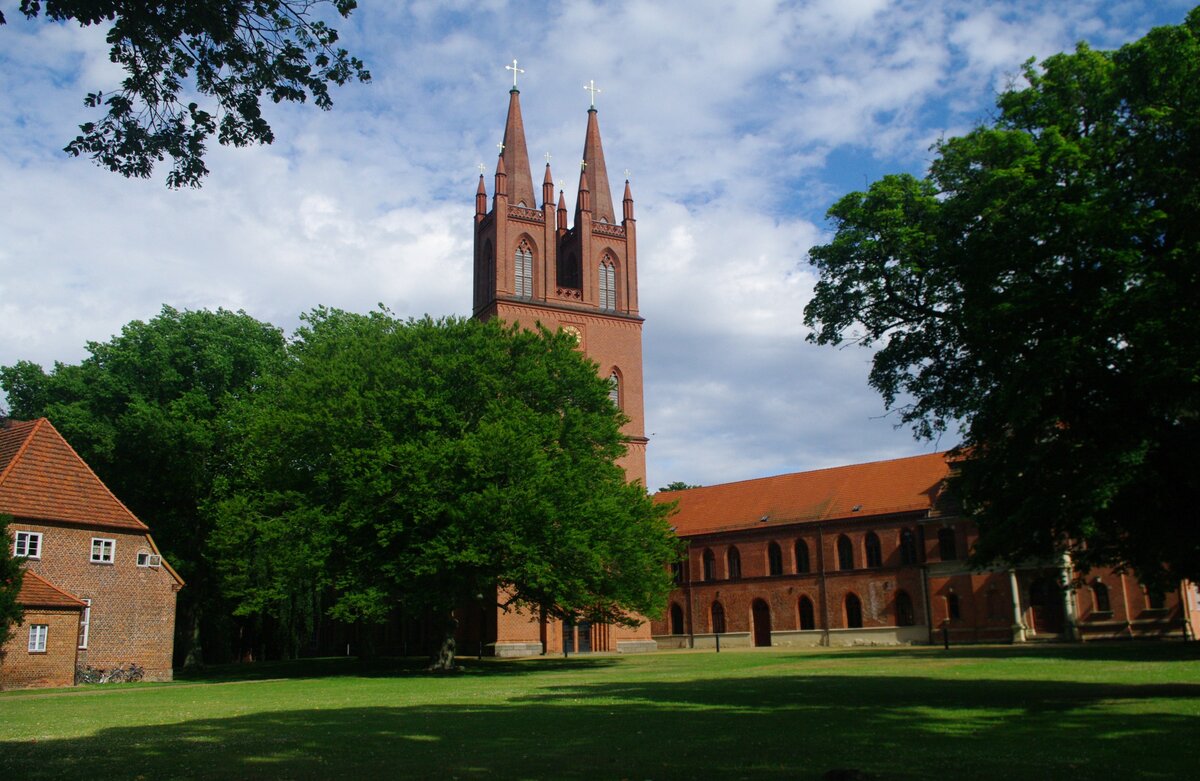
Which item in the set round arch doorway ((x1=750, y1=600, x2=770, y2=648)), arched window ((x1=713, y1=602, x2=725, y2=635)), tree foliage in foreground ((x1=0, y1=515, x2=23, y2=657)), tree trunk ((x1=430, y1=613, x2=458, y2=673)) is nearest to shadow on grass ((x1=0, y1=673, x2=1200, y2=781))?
tree foliage in foreground ((x1=0, y1=515, x2=23, y2=657))

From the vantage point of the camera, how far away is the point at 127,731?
583 inches

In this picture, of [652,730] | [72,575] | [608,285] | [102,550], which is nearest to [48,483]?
[102,550]

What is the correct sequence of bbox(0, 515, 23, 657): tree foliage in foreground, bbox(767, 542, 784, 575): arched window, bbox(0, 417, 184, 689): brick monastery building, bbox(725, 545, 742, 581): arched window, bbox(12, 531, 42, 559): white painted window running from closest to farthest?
bbox(0, 515, 23, 657): tree foliage in foreground < bbox(0, 417, 184, 689): brick monastery building < bbox(12, 531, 42, 559): white painted window < bbox(767, 542, 784, 575): arched window < bbox(725, 545, 742, 581): arched window

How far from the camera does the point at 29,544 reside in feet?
107

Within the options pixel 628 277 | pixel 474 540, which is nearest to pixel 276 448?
pixel 474 540

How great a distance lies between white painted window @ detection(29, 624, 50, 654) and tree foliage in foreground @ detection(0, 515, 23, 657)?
3.48 m

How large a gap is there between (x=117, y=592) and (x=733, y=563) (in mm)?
41628

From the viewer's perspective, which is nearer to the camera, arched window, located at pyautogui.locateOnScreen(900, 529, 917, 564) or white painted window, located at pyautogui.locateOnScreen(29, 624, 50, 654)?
white painted window, located at pyautogui.locateOnScreen(29, 624, 50, 654)

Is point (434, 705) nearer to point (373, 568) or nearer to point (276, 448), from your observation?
point (373, 568)

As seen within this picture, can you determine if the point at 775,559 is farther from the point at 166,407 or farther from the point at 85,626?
the point at 85,626

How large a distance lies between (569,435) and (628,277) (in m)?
30.4

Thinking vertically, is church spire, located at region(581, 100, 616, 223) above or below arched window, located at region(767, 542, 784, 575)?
above

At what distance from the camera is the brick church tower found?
2382 inches

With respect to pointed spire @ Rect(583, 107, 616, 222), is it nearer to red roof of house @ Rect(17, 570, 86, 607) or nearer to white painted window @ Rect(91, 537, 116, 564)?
white painted window @ Rect(91, 537, 116, 564)
